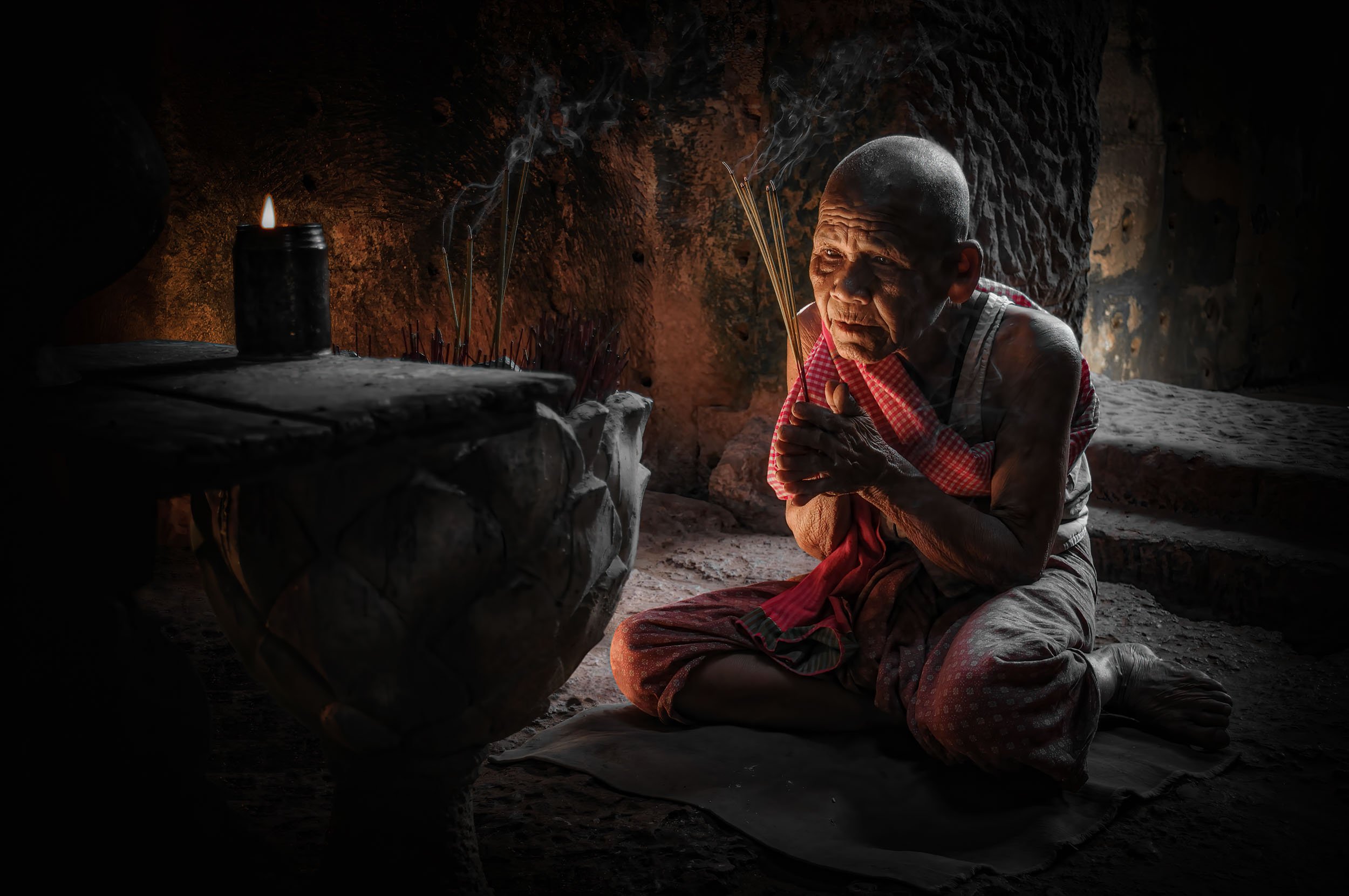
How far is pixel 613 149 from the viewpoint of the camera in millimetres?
4031

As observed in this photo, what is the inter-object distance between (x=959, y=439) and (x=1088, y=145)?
225 centimetres

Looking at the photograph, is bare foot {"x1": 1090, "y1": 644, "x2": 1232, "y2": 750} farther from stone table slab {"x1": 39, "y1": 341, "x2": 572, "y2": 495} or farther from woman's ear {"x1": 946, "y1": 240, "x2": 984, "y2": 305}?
stone table slab {"x1": 39, "y1": 341, "x2": 572, "y2": 495}

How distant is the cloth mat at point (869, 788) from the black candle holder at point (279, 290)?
3.54ft

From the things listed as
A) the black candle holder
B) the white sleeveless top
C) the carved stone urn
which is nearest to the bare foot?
the white sleeveless top

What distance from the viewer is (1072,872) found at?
1.85 m

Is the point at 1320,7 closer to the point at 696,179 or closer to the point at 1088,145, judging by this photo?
the point at 1088,145

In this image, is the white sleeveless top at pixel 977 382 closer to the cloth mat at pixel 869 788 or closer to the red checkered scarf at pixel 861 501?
the red checkered scarf at pixel 861 501

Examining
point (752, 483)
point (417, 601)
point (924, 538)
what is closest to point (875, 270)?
point (924, 538)

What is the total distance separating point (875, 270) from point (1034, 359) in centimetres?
41

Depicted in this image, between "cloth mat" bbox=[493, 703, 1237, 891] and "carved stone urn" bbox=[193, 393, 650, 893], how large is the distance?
1.93 ft

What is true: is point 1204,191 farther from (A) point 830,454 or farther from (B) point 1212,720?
(A) point 830,454

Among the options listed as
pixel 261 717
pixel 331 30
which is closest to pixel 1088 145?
pixel 331 30

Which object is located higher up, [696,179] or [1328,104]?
[1328,104]

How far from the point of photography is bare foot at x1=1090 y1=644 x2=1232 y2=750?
7.59 feet
